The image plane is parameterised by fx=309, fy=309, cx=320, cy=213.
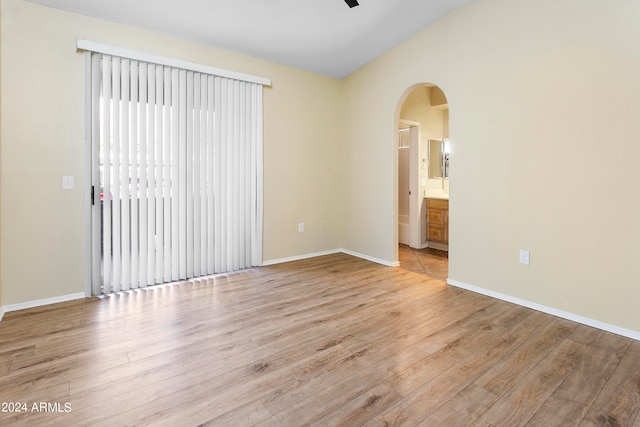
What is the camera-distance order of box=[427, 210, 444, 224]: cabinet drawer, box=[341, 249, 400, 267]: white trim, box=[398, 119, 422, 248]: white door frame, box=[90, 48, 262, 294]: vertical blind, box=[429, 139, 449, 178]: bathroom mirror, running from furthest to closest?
box=[429, 139, 449, 178]: bathroom mirror → box=[398, 119, 422, 248]: white door frame → box=[427, 210, 444, 224]: cabinet drawer → box=[341, 249, 400, 267]: white trim → box=[90, 48, 262, 294]: vertical blind

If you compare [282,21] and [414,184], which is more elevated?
[282,21]

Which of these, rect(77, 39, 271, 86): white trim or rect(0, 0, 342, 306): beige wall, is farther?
rect(77, 39, 271, 86): white trim

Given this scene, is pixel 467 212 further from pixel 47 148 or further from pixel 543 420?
pixel 47 148

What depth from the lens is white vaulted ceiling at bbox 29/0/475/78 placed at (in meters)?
2.83

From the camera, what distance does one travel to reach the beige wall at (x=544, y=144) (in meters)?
2.25

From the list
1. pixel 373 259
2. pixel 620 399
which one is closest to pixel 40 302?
pixel 373 259

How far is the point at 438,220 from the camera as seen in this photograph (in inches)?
199

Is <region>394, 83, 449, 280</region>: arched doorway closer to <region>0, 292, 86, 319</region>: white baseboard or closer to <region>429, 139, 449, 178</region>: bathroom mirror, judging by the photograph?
<region>429, 139, 449, 178</region>: bathroom mirror

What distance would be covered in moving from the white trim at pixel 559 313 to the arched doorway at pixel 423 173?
1.71m

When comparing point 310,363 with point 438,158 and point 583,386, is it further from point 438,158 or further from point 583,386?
point 438,158

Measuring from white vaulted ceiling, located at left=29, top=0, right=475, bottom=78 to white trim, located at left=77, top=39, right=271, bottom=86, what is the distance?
0.27 m

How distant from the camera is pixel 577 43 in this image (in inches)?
95.3

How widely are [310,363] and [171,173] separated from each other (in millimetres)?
2496

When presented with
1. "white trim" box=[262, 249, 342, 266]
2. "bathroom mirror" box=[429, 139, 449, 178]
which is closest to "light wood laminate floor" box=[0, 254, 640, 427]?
"white trim" box=[262, 249, 342, 266]
